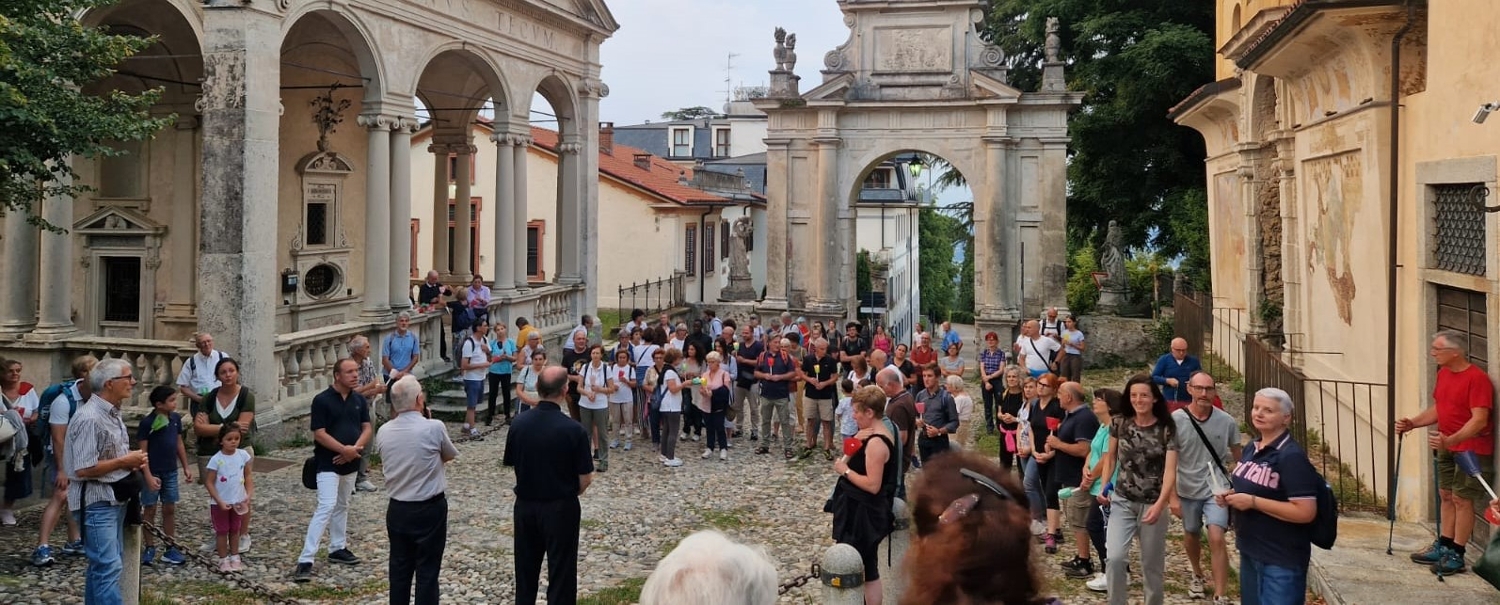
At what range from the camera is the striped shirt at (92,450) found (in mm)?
6926

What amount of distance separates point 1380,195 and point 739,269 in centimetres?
2160

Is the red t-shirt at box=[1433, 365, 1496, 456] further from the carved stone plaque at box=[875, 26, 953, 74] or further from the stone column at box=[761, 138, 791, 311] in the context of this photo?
the stone column at box=[761, 138, 791, 311]

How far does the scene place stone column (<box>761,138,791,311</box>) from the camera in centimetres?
2488

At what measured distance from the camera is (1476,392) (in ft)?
24.9

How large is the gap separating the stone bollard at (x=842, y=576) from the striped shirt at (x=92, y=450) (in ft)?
Result: 15.2

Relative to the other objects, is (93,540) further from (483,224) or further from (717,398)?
(483,224)

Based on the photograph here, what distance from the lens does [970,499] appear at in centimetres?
327

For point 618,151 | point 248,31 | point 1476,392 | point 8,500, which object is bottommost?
point 8,500

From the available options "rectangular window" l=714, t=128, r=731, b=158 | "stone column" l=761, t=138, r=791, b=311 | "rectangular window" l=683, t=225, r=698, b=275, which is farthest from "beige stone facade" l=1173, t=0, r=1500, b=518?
"rectangular window" l=714, t=128, r=731, b=158

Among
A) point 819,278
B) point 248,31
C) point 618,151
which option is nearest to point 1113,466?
point 248,31

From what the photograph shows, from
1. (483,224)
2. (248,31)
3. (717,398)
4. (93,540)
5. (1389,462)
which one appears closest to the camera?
(93,540)

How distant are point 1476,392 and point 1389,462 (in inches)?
71.1

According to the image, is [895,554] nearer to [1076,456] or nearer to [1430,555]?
[1076,456]

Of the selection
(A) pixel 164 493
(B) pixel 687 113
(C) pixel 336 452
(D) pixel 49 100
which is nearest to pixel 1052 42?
(C) pixel 336 452
